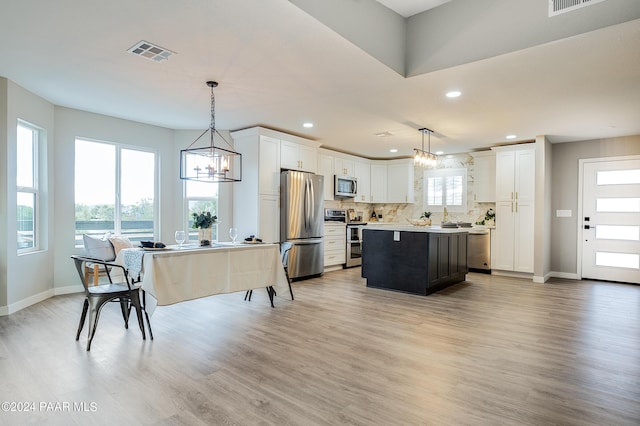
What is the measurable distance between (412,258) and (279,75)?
120 inches

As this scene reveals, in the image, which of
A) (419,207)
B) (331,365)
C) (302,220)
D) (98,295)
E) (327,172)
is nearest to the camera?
(331,365)

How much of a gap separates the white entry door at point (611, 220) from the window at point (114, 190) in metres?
7.62

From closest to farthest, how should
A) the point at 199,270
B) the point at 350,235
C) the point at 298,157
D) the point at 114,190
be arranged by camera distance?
the point at 199,270
the point at 114,190
the point at 298,157
the point at 350,235

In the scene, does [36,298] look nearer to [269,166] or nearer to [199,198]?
[199,198]

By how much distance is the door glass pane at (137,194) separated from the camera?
5555 mm

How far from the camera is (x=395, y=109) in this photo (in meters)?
4.55

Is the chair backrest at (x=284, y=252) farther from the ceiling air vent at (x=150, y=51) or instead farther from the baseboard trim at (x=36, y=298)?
the baseboard trim at (x=36, y=298)

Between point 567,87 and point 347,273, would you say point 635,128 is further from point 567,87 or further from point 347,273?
point 347,273

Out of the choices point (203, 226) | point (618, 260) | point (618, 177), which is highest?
point (618, 177)

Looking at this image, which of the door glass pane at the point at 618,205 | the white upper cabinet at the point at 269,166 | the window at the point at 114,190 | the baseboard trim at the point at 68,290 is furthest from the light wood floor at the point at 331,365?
the door glass pane at the point at 618,205

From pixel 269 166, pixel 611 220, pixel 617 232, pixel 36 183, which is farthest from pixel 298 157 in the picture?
pixel 617 232

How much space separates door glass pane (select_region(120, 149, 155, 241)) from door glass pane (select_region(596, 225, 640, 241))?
7.77 meters

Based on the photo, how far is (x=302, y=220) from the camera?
239 inches

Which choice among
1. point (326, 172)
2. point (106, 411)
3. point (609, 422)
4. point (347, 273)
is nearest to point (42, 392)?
point (106, 411)
